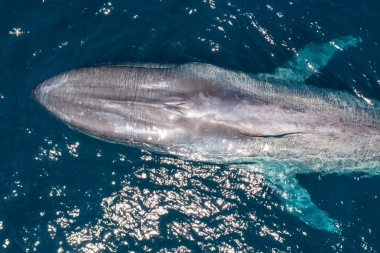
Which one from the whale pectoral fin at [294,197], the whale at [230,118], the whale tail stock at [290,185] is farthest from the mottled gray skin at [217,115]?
the whale pectoral fin at [294,197]

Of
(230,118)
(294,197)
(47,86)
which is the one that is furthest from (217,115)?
(47,86)

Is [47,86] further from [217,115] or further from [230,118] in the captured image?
[230,118]

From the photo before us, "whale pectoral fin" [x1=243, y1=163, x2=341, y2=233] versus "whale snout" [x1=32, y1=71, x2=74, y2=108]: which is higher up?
"whale snout" [x1=32, y1=71, x2=74, y2=108]

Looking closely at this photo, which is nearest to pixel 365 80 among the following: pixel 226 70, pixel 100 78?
pixel 226 70

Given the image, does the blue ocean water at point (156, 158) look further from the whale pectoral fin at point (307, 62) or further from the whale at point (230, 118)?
the whale at point (230, 118)

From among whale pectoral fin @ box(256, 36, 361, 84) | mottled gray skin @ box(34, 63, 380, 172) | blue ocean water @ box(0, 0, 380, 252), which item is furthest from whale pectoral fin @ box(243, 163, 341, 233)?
whale pectoral fin @ box(256, 36, 361, 84)

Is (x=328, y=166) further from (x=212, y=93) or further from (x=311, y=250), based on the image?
(x=212, y=93)

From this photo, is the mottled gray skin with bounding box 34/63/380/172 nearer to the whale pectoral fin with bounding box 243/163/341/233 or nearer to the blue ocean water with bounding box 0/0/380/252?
the whale pectoral fin with bounding box 243/163/341/233
